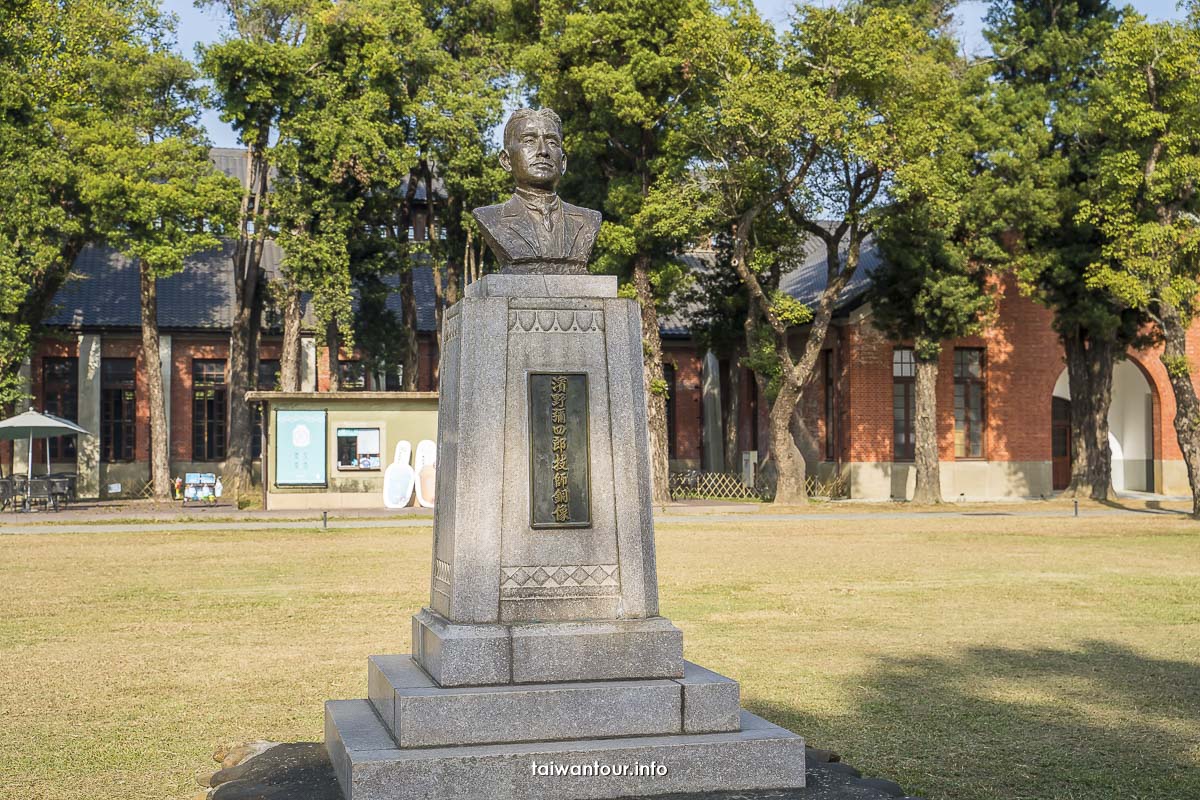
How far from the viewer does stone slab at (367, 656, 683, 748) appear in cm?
548

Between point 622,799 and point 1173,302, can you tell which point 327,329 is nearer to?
point 1173,302

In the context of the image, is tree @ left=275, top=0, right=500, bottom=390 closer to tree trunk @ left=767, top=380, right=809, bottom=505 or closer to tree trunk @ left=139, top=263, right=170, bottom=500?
tree trunk @ left=139, top=263, right=170, bottom=500

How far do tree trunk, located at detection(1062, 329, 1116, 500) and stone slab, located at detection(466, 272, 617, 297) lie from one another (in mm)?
28465

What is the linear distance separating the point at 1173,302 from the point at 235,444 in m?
22.6

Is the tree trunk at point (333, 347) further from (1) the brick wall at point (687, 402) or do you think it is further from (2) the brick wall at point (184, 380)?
(1) the brick wall at point (687, 402)

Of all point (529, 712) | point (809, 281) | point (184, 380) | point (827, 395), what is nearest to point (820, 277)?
point (809, 281)

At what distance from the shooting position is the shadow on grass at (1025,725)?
20.8 feet

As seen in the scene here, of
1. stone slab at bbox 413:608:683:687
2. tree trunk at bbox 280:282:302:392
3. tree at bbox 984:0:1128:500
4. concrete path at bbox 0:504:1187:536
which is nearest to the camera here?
stone slab at bbox 413:608:683:687

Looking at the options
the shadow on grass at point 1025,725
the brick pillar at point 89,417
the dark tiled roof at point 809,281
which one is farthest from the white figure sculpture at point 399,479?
the shadow on grass at point 1025,725

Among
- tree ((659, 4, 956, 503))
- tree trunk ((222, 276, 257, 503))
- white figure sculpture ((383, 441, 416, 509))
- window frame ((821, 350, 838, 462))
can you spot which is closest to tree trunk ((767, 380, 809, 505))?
tree ((659, 4, 956, 503))

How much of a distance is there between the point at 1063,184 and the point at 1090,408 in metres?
5.99

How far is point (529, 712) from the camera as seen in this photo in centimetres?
559

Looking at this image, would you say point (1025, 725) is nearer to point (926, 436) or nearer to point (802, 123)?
point (802, 123)

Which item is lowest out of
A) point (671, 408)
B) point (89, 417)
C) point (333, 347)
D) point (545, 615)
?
point (545, 615)
